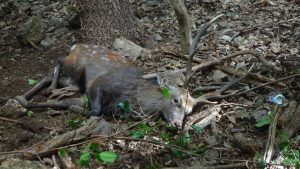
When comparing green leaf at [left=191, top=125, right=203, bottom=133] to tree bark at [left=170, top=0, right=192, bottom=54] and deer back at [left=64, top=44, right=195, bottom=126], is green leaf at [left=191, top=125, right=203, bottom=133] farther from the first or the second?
tree bark at [left=170, top=0, right=192, bottom=54]

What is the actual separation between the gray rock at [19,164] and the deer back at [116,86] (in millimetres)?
1539

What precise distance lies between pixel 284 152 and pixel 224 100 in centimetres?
142

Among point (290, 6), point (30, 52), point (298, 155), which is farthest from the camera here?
point (290, 6)

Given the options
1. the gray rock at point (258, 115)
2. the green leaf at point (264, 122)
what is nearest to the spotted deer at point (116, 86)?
the gray rock at point (258, 115)

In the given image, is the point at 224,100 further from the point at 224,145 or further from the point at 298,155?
the point at 298,155

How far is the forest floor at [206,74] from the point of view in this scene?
480cm

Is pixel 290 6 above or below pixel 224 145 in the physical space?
above

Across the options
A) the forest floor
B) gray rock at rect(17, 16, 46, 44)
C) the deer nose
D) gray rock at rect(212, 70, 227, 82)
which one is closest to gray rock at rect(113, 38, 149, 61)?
the forest floor

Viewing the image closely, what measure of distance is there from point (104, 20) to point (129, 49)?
615mm

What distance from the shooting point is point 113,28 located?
292 inches

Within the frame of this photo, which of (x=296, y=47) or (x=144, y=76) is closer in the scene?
(x=144, y=76)

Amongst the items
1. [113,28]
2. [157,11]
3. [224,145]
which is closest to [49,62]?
[113,28]

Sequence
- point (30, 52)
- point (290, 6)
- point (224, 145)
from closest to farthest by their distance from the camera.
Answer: point (224, 145)
point (30, 52)
point (290, 6)

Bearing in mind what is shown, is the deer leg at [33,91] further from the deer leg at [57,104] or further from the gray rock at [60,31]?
the gray rock at [60,31]
